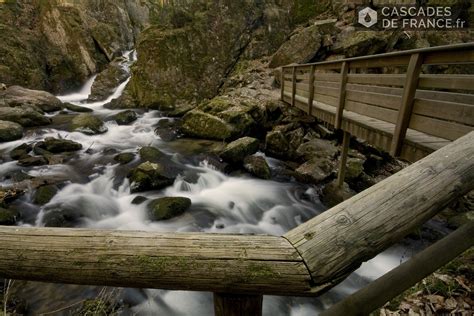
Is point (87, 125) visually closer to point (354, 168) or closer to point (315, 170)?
point (315, 170)

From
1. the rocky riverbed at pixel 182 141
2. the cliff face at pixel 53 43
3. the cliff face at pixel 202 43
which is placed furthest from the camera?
the cliff face at pixel 53 43

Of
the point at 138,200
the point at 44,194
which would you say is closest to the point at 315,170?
the point at 138,200

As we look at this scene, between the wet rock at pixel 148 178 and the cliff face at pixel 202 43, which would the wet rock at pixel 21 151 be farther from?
the cliff face at pixel 202 43

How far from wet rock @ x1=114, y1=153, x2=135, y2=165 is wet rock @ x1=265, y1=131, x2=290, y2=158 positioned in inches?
184

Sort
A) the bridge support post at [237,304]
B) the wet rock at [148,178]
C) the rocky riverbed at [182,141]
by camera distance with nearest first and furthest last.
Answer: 1. the bridge support post at [237,304]
2. the rocky riverbed at [182,141]
3. the wet rock at [148,178]

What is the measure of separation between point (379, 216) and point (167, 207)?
5714 millimetres

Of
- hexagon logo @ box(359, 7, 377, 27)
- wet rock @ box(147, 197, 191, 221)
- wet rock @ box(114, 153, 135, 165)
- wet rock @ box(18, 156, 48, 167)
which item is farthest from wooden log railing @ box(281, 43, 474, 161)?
hexagon logo @ box(359, 7, 377, 27)

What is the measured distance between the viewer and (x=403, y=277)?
4.38 ft

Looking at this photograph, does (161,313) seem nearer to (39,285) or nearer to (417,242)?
(39,285)

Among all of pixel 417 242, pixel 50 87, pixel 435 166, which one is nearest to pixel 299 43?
pixel 417 242

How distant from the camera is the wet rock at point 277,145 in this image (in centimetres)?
955

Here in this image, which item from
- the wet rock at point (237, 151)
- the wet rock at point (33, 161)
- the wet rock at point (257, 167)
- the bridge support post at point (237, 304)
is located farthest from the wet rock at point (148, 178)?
the bridge support post at point (237, 304)

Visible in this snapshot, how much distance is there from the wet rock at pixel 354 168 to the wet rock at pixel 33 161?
29.2ft

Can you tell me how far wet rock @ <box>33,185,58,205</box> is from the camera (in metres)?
6.25
